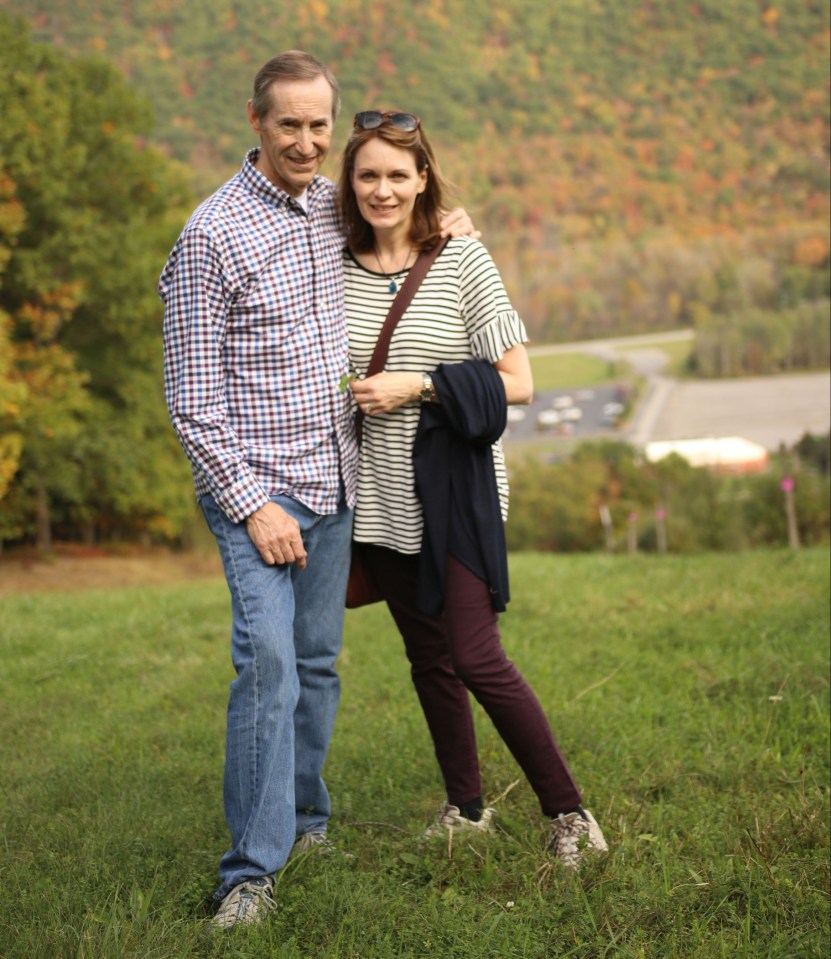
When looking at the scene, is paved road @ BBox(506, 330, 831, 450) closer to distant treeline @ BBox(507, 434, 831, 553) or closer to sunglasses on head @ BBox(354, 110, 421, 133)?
distant treeline @ BBox(507, 434, 831, 553)

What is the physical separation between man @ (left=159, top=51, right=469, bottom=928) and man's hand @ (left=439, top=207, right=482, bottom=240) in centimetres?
31

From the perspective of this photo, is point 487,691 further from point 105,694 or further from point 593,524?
point 593,524

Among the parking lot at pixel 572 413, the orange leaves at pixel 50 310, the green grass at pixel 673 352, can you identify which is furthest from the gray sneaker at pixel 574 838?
the green grass at pixel 673 352

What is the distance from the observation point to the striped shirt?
8.88 feet

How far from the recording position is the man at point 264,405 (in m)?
2.47

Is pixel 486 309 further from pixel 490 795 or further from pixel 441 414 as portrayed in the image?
pixel 490 795

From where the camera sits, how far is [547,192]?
60469mm

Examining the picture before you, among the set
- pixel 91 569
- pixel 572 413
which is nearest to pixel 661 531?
pixel 91 569

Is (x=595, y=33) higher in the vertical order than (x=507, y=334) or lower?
higher

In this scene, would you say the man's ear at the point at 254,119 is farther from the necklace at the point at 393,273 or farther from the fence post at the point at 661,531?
the fence post at the point at 661,531

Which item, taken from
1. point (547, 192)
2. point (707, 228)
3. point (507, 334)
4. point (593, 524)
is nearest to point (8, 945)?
point (507, 334)

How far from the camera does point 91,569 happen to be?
1989 centimetres

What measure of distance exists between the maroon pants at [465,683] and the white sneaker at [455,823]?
4 centimetres

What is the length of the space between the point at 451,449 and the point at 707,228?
181ft
